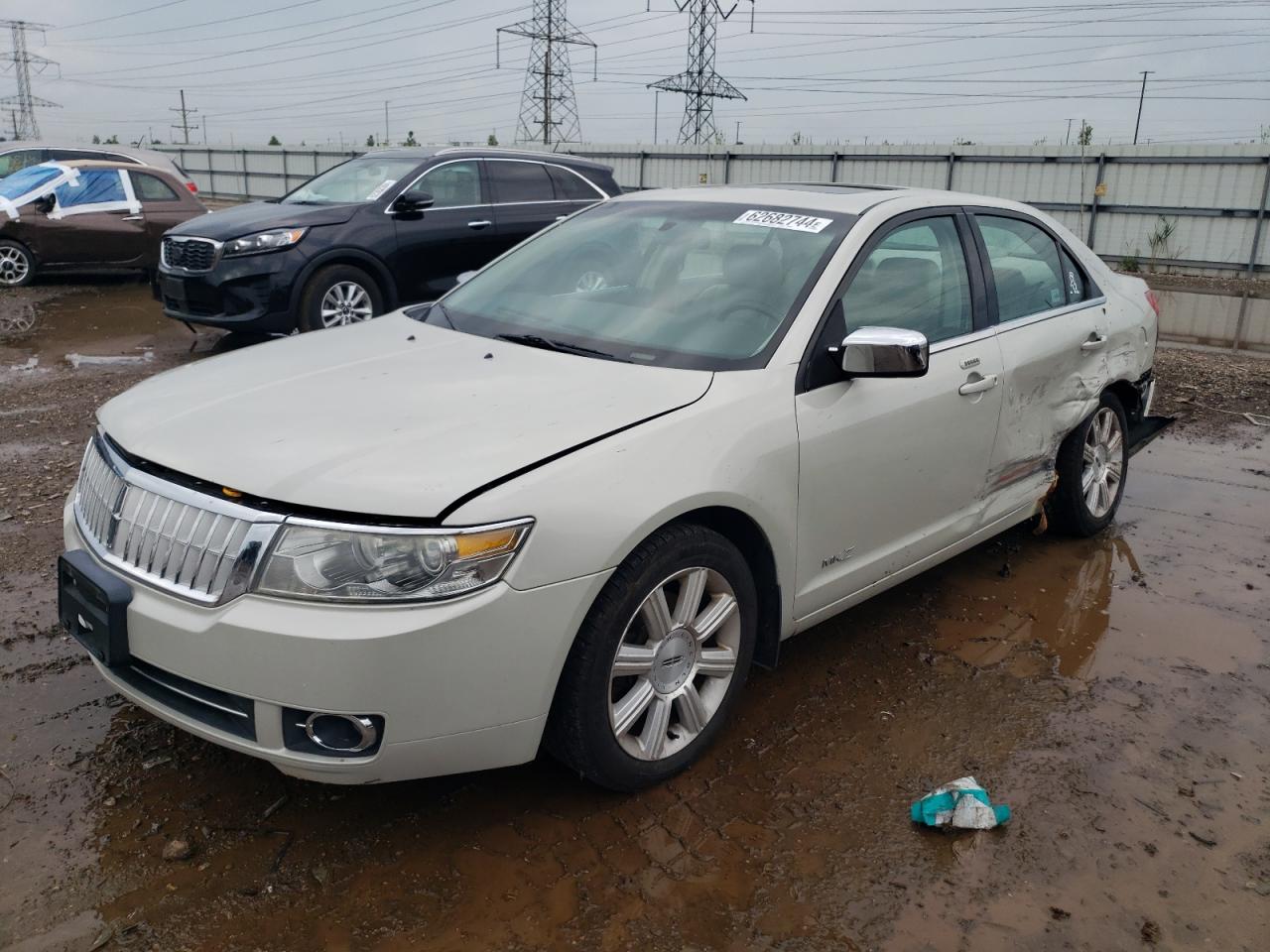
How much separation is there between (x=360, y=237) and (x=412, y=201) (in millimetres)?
609

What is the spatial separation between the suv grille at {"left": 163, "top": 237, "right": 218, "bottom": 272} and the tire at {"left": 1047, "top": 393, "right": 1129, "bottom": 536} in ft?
21.6

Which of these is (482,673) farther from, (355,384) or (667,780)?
(355,384)

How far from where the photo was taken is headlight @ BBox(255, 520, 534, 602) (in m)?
2.46

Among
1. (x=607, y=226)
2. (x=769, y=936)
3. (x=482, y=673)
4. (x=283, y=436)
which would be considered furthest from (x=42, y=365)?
(x=769, y=936)

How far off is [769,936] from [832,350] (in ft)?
5.82

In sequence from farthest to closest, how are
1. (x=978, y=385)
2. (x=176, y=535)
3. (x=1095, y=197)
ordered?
1. (x=1095, y=197)
2. (x=978, y=385)
3. (x=176, y=535)

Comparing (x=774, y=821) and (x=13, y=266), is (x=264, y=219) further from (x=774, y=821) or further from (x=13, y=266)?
(x=774, y=821)

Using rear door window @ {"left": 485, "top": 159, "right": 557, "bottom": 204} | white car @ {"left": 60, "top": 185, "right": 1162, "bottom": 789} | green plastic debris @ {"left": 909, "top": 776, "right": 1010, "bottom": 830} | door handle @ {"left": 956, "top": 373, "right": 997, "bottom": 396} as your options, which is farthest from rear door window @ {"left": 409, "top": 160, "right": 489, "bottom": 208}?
green plastic debris @ {"left": 909, "top": 776, "right": 1010, "bottom": 830}

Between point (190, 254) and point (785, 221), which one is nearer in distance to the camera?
point (785, 221)

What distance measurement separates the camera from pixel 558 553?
258 centimetres

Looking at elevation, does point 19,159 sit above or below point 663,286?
above

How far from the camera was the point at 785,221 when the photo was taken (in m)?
3.88

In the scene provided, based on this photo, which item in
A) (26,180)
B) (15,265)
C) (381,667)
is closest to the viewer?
(381,667)

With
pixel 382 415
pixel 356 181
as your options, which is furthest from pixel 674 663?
pixel 356 181
